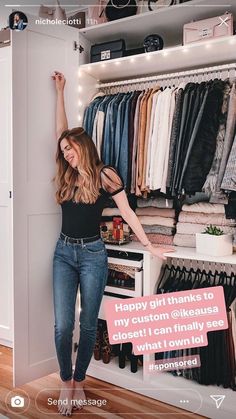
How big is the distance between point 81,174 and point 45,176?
253 millimetres

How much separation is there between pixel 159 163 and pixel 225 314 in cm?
72

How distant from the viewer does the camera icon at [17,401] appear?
1.69 meters

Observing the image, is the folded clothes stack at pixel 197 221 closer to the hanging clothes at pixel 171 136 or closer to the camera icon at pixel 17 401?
the hanging clothes at pixel 171 136

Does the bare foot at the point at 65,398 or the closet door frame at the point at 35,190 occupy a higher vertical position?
the closet door frame at the point at 35,190

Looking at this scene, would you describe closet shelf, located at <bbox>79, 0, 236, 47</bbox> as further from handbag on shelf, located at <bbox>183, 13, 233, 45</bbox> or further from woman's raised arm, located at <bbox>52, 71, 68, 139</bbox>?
woman's raised arm, located at <bbox>52, 71, 68, 139</bbox>

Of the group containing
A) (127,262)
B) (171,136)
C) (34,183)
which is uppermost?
(171,136)

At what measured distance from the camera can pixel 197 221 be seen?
1.85 meters

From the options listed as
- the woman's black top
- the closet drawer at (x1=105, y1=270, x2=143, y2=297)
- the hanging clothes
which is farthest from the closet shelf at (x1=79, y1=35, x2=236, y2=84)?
the closet drawer at (x1=105, y1=270, x2=143, y2=297)

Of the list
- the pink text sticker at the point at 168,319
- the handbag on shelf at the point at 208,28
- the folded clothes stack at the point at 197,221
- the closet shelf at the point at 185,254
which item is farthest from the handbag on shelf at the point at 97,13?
the pink text sticker at the point at 168,319

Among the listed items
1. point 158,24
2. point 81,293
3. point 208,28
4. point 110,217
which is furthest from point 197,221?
point 158,24

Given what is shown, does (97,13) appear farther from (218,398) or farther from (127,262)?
(218,398)

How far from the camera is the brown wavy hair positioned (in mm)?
1688

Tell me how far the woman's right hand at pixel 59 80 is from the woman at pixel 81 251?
0.93 feet

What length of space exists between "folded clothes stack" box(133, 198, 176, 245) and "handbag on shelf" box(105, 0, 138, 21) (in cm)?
91
